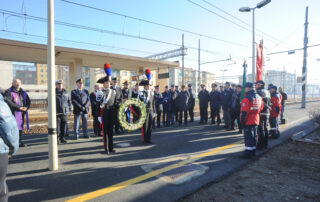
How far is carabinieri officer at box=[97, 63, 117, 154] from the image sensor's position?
16.4 ft

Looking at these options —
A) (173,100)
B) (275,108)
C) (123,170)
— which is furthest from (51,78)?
(275,108)

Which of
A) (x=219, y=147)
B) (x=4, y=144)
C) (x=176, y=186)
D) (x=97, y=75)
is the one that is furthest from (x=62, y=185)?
(x=97, y=75)

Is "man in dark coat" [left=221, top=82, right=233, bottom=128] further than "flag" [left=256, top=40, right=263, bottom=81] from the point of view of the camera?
No

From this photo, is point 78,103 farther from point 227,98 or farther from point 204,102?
point 227,98

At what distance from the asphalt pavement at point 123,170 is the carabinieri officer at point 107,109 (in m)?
0.36

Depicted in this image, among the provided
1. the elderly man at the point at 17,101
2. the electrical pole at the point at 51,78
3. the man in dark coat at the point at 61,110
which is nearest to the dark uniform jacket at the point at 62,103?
the man in dark coat at the point at 61,110

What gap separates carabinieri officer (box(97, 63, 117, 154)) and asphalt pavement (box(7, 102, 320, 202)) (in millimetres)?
359

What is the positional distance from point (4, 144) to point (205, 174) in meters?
3.34

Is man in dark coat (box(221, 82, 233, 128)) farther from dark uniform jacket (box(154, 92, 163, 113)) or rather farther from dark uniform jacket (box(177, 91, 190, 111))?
dark uniform jacket (box(154, 92, 163, 113))

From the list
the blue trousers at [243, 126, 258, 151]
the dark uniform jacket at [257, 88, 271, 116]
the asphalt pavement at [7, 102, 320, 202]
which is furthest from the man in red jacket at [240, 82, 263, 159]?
the dark uniform jacket at [257, 88, 271, 116]

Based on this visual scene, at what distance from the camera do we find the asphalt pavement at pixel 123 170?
295cm

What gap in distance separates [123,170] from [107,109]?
1.86 metres

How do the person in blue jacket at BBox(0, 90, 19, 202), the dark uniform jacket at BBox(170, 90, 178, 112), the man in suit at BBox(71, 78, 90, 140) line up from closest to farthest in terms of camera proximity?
the person in blue jacket at BBox(0, 90, 19, 202), the man in suit at BBox(71, 78, 90, 140), the dark uniform jacket at BBox(170, 90, 178, 112)

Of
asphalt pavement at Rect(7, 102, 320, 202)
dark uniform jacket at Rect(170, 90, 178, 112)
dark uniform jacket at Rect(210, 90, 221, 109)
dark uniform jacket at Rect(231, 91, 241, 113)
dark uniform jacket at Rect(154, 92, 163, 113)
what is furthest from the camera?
dark uniform jacket at Rect(170, 90, 178, 112)
